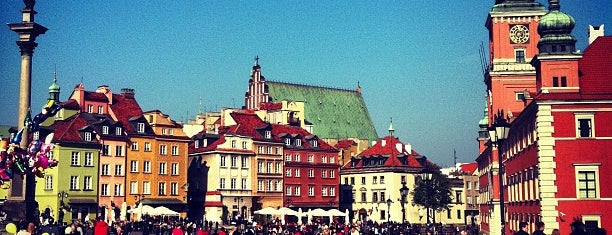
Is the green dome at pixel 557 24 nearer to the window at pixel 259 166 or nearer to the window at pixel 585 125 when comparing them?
the window at pixel 585 125

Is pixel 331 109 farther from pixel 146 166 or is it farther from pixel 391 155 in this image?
pixel 146 166

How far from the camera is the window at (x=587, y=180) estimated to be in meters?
40.1

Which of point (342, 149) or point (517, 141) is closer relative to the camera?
point (517, 141)

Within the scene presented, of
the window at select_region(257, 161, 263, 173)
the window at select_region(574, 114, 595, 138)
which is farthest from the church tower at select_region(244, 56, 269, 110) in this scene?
the window at select_region(574, 114, 595, 138)

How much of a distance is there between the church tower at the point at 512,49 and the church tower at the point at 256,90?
5362cm

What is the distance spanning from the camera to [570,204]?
40.3 m

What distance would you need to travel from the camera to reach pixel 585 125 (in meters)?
40.8

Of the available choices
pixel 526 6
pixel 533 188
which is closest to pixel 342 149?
pixel 526 6

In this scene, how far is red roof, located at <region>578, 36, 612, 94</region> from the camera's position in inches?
1624

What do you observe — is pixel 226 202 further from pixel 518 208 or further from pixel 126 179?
pixel 518 208

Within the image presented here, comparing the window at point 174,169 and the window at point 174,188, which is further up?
the window at point 174,169

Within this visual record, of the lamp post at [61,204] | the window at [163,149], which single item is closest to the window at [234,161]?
the window at [163,149]

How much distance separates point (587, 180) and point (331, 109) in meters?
86.7

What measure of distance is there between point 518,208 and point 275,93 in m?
70.5
